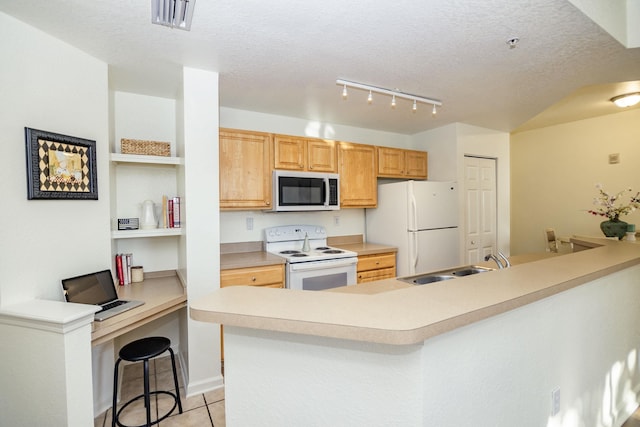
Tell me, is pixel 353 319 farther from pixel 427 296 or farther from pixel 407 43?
pixel 407 43

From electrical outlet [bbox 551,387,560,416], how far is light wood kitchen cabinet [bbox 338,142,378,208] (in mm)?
2444

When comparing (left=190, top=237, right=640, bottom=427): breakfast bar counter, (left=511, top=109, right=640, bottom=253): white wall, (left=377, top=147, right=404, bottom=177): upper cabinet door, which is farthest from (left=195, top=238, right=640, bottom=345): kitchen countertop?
(left=511, top=109, right=640, bottom=253): white wall

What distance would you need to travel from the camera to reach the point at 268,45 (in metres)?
1.94

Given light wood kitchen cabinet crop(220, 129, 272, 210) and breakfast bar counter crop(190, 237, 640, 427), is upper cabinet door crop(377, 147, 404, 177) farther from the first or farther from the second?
breakfast bar counter crop(190, 237, 640, 427)

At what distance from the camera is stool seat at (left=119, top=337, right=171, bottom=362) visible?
1.79m

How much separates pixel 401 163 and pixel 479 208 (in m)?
1.30

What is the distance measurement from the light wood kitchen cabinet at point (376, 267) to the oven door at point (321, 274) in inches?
6.3

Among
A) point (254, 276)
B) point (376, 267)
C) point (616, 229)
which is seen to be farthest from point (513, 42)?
point (254, 276)

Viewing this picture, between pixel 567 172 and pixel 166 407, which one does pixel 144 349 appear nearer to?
pixel 166 407

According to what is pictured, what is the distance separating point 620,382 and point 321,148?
9.82 ft

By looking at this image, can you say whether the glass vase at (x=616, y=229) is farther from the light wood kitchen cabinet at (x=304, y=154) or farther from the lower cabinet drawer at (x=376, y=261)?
the light wood kitchen cabinet at (x=304, y=154)

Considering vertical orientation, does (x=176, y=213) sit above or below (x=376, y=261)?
above

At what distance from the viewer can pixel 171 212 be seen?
8.39ft

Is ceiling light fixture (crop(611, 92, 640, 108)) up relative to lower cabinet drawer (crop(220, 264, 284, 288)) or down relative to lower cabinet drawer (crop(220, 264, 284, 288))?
up
